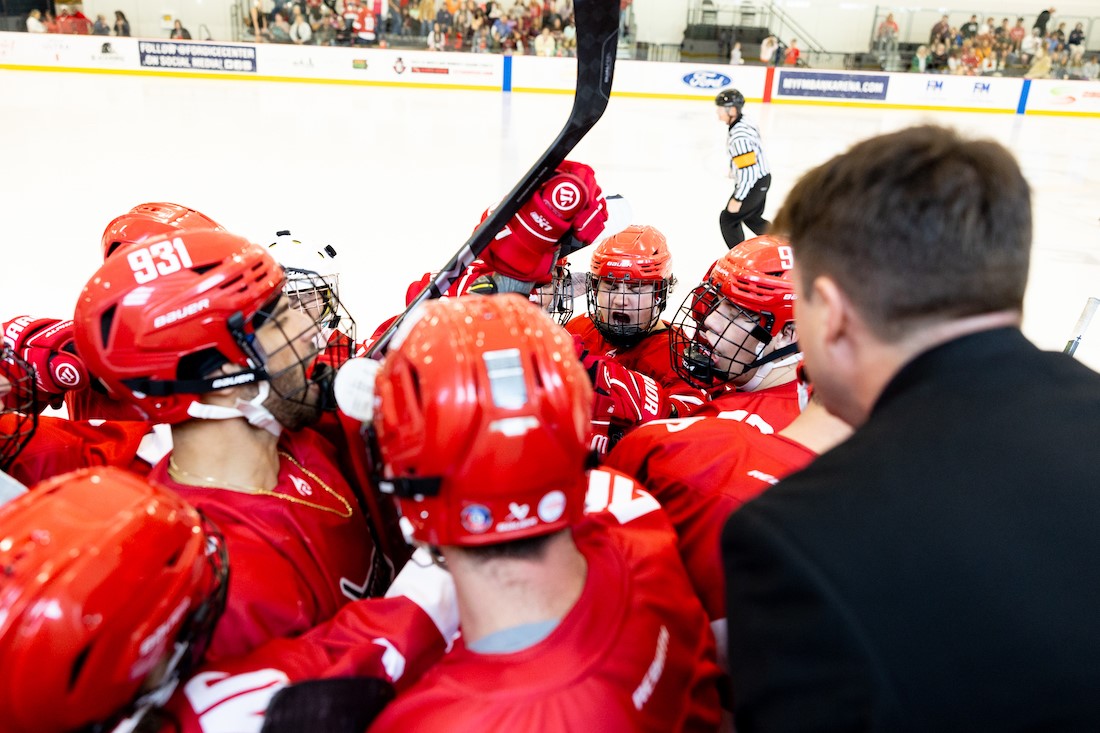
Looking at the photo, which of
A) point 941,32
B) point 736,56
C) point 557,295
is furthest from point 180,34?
point 941,32

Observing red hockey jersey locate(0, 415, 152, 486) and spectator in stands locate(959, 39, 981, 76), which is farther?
spectator in stands locate(959, 39, 981, 76)

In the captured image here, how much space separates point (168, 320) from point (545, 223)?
111cm

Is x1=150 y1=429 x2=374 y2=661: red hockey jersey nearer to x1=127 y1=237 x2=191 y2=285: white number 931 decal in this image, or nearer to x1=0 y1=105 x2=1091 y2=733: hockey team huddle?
x1=0 y1=105 x2=1091 y2=733: hockey team huddle

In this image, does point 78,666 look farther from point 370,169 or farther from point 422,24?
point 422,24

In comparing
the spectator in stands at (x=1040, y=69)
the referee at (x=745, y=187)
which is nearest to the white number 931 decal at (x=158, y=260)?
the referee at (x=745, y=187)

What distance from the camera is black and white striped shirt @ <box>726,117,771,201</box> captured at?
666 centimetres

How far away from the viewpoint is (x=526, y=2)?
19391mm

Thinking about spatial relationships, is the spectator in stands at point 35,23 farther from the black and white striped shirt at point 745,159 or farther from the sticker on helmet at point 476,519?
the sticker on helmet at point 476,519

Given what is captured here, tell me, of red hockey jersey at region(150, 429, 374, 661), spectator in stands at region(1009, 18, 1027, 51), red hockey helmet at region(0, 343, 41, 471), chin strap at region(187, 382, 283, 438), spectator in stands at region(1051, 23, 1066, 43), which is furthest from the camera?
spectator in stands at region(1009, 18, 1027, 51)

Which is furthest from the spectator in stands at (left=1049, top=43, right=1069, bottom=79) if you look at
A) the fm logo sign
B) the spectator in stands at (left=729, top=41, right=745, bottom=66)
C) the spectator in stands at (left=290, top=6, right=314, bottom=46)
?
the spectator in stands at (left=290, top=6, right=314, bottom=46)

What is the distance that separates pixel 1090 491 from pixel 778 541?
0.32 m

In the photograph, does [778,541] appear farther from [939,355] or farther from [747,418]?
[747,418]

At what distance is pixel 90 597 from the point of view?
0.87 meters

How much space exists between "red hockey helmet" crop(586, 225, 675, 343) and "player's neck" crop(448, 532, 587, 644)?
179cm
